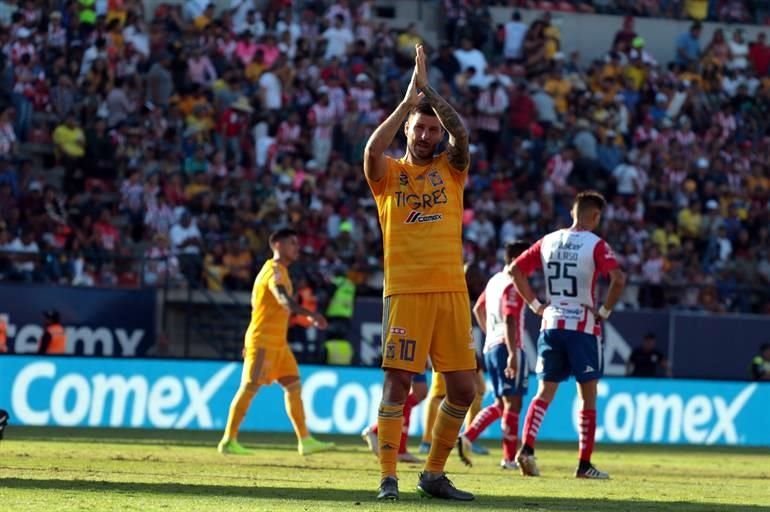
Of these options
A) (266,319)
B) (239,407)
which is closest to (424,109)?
(266,319)

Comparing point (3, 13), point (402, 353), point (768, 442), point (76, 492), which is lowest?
point (768, 442)

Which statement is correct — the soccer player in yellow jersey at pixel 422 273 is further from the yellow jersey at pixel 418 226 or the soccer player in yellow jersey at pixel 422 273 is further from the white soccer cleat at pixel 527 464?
the white soccer cleat at pixel 527 464

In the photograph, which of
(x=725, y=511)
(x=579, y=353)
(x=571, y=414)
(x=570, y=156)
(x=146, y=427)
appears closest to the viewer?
(x=725, y=511)

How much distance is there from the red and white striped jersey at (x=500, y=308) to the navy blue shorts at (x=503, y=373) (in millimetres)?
101

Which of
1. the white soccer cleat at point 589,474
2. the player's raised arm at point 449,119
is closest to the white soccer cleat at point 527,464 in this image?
the white soccer cleat at point 589,474

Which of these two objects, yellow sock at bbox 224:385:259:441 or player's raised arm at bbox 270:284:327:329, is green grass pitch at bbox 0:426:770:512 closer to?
yellow sock at bbox 224:385:259:441

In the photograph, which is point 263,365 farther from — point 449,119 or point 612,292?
point 449,119

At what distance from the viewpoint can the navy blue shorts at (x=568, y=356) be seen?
14820 mm

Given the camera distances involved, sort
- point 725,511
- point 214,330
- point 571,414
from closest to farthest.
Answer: point 725,511, point 571,414, point 214,330

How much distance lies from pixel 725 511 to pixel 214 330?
56.1 ft

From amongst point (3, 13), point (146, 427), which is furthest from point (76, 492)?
point (3, 13)

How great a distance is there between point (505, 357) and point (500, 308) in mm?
532

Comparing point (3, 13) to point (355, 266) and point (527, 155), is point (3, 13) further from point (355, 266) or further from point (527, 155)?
point (527, 155)

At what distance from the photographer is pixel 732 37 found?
3841 centimetres
